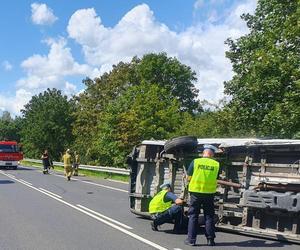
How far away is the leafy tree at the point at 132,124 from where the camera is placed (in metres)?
42.9

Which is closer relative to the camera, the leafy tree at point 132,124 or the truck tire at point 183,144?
the truck tire at point 183,144

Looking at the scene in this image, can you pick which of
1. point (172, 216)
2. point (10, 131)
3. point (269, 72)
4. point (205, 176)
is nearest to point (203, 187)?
point (205, 176)

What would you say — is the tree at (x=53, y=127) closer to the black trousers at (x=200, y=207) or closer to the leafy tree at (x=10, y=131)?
the leafy tree at (x=10, y=131)

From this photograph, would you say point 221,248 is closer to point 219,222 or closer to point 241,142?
point 219,222

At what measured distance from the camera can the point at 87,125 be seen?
62.4 meters

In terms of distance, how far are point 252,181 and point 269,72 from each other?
15.1 meters

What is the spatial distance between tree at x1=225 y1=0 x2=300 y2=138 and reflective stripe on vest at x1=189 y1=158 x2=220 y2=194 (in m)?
13.1

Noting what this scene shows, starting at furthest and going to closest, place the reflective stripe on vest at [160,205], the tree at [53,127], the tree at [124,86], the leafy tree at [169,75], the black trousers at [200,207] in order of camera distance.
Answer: the tree at [53,127]
the leafy tree at [169,75]
the tree at [124,86]
the reflective stripe on vest at [160,205]
the black trousers at [200,207]

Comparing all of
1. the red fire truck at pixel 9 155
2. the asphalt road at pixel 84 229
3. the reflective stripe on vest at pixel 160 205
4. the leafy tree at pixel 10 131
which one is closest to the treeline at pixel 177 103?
the red fire truck at pixel 9 155

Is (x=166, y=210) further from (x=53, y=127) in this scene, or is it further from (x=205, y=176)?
(x=53, y=127)

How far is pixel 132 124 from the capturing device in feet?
141

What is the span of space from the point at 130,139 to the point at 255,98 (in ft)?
62.9

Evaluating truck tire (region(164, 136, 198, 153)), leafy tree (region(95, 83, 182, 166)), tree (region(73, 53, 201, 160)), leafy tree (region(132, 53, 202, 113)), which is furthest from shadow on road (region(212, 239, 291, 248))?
leafy tree (region(132, 53, 202, 113))

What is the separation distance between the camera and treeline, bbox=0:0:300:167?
23312 millimetres
